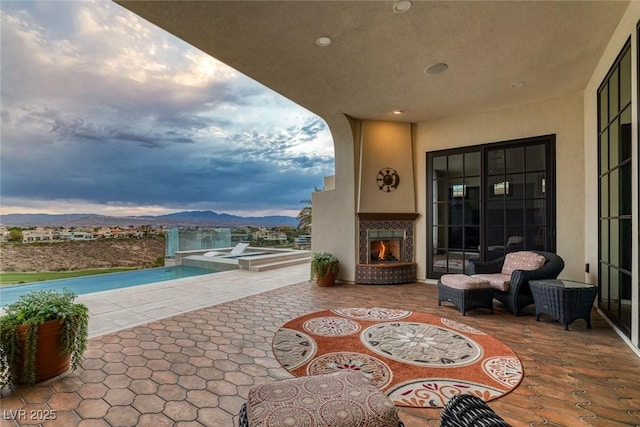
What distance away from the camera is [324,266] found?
565 centimetres

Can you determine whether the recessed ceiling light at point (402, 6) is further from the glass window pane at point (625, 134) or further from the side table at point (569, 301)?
the side table at point (569, 301)

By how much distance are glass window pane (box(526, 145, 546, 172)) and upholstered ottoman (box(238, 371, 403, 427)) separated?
533 cm

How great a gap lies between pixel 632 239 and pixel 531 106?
3126 millimetres

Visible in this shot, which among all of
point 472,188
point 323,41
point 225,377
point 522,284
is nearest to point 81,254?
point 225,377

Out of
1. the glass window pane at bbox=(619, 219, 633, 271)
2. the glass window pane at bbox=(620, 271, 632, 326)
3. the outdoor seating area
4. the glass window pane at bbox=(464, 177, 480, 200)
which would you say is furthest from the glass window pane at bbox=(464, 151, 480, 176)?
the glass window pane at bbox=(620, 271, 632, 326)

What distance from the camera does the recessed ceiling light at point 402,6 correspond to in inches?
104

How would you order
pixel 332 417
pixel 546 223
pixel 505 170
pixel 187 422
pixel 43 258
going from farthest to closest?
pixel 43 258
pixel 505 170
pixel 546 223
pixel 187 422
pixel 332 417

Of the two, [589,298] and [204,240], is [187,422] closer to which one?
[589,298]

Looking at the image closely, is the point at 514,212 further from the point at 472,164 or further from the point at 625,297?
the point at 625,297

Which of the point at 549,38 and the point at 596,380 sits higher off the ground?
the point at 549,38

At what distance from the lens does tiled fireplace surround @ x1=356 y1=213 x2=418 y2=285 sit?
5824 mm

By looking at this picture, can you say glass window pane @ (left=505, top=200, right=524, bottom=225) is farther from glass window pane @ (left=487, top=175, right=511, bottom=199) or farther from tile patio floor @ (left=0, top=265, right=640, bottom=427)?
tile patio floor @ (left=0, top=265, right=640, bottom=427)

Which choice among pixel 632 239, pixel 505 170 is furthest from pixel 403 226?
pixel 632 239

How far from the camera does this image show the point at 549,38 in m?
3.22
